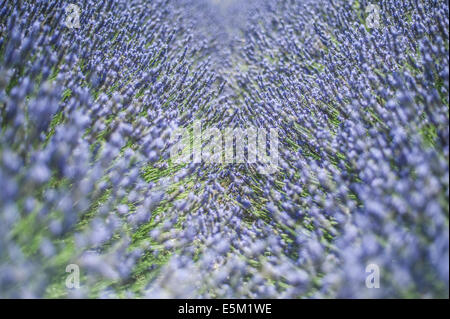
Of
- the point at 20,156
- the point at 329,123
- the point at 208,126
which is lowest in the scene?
the point at 20,156

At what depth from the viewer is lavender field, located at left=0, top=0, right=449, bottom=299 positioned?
1022 millimetres

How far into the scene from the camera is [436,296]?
0.95 m

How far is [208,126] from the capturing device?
2.27m

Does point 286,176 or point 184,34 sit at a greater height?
point 184,34

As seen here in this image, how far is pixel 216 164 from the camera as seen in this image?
208 centimetres

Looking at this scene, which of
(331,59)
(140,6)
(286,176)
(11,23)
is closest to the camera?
(11,23)

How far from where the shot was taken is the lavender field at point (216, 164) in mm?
1022

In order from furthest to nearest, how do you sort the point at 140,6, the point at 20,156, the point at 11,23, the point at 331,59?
the point at 140,6 → the point at 331,59 → the point at 11,23 → the point at 20,156

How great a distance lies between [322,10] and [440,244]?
250 cm

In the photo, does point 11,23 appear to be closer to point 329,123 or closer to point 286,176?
point 286,176
